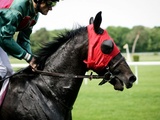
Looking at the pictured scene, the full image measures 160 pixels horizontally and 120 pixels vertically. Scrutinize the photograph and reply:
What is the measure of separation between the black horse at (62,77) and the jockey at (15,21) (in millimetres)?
192

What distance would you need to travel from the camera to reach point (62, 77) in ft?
13.2

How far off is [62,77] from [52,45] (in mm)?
411

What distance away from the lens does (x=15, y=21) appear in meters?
3.87

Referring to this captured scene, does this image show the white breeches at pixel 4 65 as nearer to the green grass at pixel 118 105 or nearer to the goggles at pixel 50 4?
the goggles at pixel 50 4

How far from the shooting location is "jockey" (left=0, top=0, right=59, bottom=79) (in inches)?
151

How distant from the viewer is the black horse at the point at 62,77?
3.90 metres

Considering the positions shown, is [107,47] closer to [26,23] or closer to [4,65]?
[26,23]

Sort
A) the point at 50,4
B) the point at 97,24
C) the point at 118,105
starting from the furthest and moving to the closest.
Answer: the point at 118,105 < the point at 50,4 < the point at 97,24

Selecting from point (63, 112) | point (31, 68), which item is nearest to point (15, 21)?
point (31, 68)

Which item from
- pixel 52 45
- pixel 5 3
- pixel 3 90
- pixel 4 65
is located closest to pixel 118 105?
pixel 52 45

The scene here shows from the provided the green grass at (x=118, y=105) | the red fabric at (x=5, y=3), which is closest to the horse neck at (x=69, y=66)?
the red fabric at (x=5, y=3)

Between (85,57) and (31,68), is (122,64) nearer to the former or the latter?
(85,57)

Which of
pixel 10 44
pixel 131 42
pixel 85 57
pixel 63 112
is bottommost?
pixel 131 42

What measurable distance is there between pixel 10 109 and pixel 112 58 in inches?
48.7
